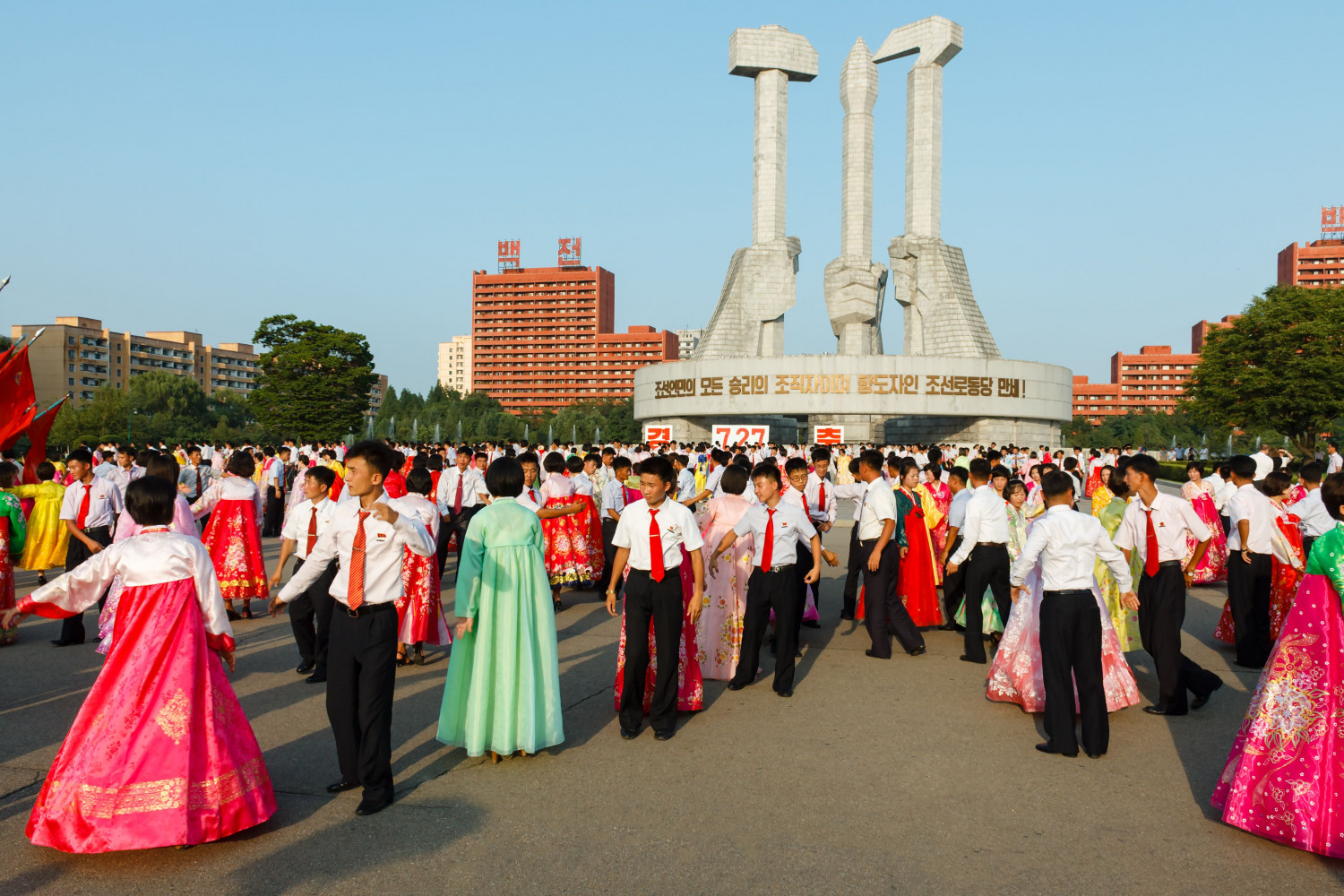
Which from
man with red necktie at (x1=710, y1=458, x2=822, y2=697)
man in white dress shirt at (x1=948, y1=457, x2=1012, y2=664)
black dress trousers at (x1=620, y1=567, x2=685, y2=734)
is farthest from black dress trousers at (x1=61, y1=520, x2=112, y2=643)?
man in white dress shirt at (x1=948, y1=457, x2=1012, y2=664)

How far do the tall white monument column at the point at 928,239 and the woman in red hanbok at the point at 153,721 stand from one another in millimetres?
46951

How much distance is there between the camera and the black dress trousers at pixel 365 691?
4.10 meters

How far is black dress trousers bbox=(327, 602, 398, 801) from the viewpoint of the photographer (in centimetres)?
410

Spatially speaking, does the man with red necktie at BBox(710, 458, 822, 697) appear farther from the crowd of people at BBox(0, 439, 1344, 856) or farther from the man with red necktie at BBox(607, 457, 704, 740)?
the man with red necktie at BBox(607, 457, 704, 740)

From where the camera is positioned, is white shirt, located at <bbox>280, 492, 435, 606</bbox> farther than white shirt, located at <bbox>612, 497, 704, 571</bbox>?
No

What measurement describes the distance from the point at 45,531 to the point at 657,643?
9.20 meters

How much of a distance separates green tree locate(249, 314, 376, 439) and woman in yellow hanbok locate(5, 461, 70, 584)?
4024cm

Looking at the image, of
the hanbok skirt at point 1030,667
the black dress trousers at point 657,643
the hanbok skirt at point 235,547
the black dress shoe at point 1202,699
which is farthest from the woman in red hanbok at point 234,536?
the black dress shoe at point 1202,699

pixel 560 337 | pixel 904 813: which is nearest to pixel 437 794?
pixel 904 813

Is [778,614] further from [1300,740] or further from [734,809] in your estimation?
[1300,740]

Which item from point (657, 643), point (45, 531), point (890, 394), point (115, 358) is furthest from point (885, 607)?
point (115, 358)

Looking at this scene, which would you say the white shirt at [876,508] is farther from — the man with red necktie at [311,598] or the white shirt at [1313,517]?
the man with red necktie at [311,598]

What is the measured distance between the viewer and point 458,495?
1174cm

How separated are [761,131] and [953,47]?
10476 millimetres
